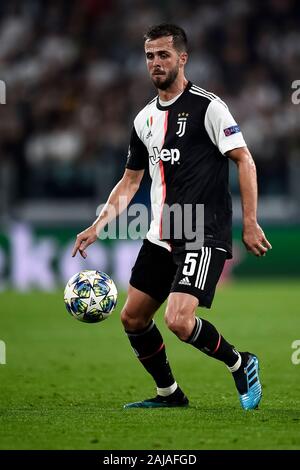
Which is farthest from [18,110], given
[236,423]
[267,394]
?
[236,423]

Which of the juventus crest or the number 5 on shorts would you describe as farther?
the juventus crest

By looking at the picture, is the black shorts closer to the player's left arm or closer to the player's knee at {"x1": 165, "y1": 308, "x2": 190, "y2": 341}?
the player's knee at {"x1": 165, "y1": 308, "x2": 190, "y2": 341}

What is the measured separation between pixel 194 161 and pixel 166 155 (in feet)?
0.71

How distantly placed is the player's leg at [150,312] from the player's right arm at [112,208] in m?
0.40

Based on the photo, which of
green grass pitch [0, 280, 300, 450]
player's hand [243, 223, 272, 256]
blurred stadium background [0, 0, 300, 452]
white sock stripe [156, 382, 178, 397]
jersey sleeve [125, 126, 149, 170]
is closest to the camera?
green grass pitch [0, 280, 300, 450]

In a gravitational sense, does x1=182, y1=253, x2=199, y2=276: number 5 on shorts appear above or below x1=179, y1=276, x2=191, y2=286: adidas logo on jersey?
above

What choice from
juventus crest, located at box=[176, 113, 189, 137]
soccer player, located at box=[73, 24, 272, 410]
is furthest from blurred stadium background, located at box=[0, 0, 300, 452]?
juventus crest, located at box=[176, 113, 189, 137]

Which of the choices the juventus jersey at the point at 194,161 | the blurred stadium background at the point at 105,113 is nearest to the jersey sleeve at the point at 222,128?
the juventus jersey at the point at 194,161

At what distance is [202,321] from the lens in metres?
6.71

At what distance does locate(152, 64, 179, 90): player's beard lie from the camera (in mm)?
6820

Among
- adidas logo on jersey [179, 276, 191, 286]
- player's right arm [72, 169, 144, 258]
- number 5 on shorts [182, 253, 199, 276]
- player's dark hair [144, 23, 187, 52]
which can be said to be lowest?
adidas logo on jersey [179, 276, 191, 286]

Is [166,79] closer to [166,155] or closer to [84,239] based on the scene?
[166,155]

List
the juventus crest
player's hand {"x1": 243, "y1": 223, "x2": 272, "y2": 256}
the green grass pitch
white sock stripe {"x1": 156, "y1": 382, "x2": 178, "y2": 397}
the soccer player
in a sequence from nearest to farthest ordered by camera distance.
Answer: the green grass pitch, player's hand {"x1": 243, "y1": 223, "x2": 272, "y2": 256}, the soccer player, the juventus crest, white sock stripe {"x1": 156, "y1": 382, "x2": 178, "y2": 397}

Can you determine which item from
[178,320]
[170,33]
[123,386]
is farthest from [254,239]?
[123,386]
